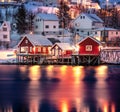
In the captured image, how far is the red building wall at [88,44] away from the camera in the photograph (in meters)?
77.6

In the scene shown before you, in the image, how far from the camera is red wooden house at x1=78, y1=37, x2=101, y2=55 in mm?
77625

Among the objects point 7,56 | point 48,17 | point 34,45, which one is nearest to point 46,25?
point 48,17

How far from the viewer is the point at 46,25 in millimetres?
99062

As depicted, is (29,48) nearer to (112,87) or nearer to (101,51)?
(101,51)

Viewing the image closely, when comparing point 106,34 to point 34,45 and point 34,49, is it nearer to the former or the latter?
point 34,49

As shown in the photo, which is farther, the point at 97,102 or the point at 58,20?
the point at 58,20

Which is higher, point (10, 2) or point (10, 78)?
point (10, 2)

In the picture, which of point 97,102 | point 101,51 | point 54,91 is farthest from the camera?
point 101,51

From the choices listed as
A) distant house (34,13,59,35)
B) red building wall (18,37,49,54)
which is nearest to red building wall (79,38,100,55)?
red building wall (18,37,49,54)

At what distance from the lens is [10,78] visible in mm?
57844

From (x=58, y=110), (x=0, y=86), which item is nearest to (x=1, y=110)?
(x=58, y=110)

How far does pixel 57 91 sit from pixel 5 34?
150 ft

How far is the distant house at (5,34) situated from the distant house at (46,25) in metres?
9.95

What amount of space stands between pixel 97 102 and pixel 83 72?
25831 mm
